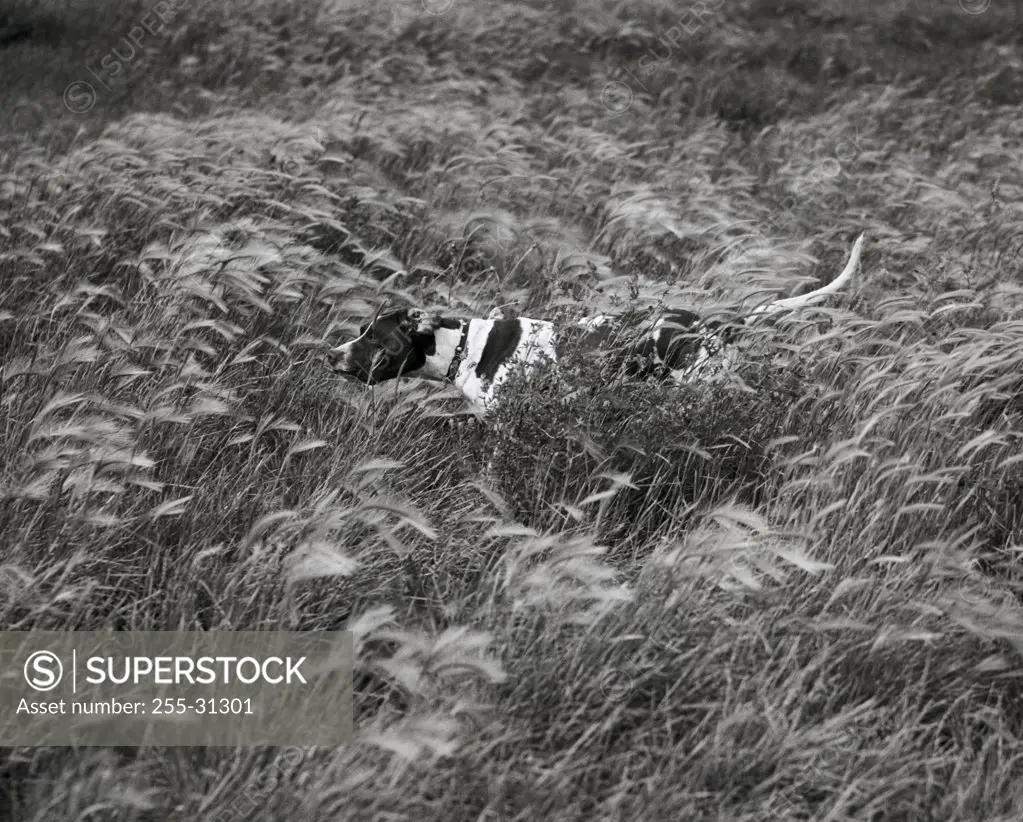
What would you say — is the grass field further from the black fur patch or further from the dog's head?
the black fur patch

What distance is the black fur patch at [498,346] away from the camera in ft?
14.5

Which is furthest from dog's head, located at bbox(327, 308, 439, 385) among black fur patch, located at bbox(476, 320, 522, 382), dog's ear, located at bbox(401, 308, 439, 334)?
black fur patch, located at bbox(476, 320, 522, 382)

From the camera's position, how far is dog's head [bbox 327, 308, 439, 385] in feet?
14.0

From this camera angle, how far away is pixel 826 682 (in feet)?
8.82

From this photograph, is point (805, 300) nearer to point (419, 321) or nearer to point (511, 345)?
point (511, 345)

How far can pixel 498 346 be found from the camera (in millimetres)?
4469

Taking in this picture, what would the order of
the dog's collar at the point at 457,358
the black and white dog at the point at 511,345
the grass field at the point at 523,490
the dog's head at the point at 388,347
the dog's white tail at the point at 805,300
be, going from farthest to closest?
the dog's collar at the point at 457,358, the dog's white tail at the point at 805,300, the dog's head at the point at 388,347, the black and white dog at the point at 511,345, the grass field at the point at 523,490

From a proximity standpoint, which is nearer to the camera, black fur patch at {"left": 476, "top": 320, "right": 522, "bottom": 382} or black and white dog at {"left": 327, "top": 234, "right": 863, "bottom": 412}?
black and white dog at {"left": 327, "top": 234, "right": 863, "bottom": 412}

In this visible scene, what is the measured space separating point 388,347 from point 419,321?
9.7 inches

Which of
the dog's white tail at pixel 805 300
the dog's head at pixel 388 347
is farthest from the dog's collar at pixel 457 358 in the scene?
the dog's white tail at pixel 805 300

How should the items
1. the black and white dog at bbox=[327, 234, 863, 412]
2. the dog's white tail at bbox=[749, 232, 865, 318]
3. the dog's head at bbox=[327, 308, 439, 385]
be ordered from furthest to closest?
the dog's white tail at bbox=[749, 232, 865, 318], the dog's head at bbox=[327, 308, 439, 385], the black and white dog at bbox=[327, 234, 863, 412]

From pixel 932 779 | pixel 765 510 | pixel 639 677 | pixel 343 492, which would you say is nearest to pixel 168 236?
pixel 343 492

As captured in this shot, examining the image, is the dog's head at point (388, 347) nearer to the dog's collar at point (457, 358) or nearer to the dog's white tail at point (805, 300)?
the dog's collar at point (457, 358)

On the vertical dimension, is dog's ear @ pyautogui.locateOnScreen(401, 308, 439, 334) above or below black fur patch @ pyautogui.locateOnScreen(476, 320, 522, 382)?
above
